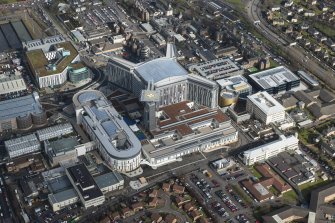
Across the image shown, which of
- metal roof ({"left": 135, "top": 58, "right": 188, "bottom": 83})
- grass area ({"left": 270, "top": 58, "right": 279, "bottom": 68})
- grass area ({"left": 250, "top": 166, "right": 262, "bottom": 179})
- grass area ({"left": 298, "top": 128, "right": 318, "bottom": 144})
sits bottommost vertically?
grass area ({"left": 250, "top": 166, "right": 262, "bottom": 179})

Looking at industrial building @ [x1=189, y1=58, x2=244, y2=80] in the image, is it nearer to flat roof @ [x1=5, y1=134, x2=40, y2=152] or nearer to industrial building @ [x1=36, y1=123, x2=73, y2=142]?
industrial building @ [x1=36, y1=123, x2=73, y2=142]

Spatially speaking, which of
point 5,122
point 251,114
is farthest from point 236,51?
point 5,122

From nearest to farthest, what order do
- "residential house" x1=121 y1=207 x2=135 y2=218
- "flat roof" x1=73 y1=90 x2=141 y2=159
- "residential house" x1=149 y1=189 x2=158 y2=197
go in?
"residential house" x1=121 y1=207 x2=135 y2=218
"residential house" x1=149 y1=189 x2=158 y2=197
"flat roof" x1=73 y1=90 x2=141 y2=159

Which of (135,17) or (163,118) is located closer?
(163,118)

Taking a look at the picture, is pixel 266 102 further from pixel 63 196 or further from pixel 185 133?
pixel 63 196

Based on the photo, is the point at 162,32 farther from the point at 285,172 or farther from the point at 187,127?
the point at 285,172

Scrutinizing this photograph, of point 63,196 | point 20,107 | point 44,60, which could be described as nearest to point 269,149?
point 63,196

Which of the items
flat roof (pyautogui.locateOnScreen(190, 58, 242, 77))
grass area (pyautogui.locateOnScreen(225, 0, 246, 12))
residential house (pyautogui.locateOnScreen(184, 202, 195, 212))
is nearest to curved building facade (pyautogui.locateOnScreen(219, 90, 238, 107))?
flat roof (pyautogui.locateOnScreen(190, 58, 242, 77))
